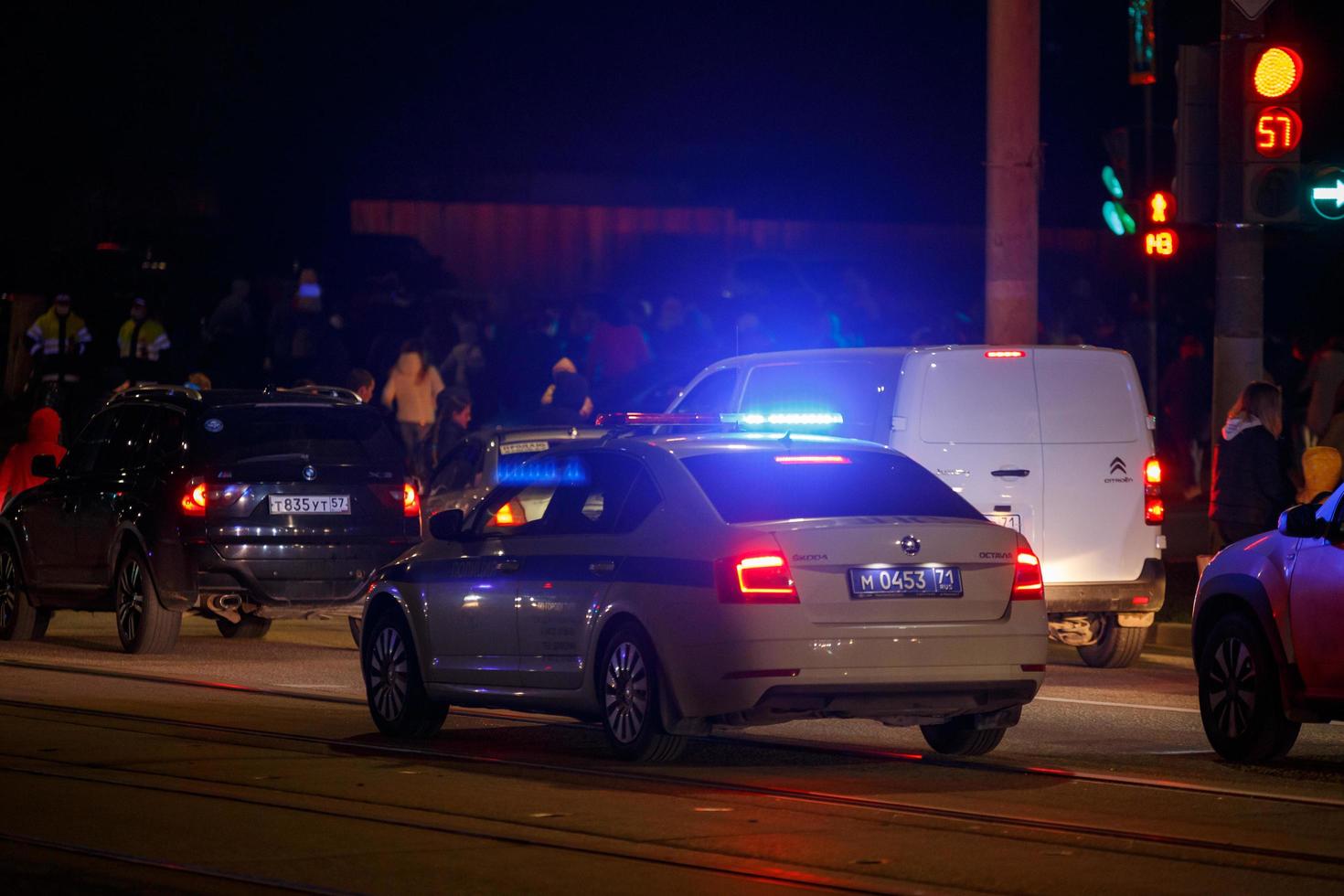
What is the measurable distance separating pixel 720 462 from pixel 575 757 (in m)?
1.52

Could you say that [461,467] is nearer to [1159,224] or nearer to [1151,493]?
[1151,493]

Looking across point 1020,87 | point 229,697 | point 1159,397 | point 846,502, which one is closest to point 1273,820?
point 846,502

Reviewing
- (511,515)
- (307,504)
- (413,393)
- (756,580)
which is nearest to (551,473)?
(756,580)

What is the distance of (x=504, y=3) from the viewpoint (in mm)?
41844

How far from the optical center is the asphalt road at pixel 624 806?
8164 mm

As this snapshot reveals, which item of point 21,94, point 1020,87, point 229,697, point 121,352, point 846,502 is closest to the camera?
point 846,502

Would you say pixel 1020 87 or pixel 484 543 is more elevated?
pixel 1020 87

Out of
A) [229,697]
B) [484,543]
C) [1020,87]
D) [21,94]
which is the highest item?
[21,94]

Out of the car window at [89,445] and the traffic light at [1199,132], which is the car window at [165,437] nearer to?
the car window at [89,445]

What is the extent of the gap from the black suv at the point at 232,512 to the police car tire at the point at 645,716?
5.54m

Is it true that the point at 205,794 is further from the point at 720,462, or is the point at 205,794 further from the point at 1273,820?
the point at 1273,820

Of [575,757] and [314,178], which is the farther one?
[314,178]

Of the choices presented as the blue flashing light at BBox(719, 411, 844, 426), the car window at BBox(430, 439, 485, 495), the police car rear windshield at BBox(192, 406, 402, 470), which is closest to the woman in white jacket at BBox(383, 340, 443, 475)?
the car window at BBox(430, 439, 485, 495)

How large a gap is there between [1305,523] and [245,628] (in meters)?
9.88
